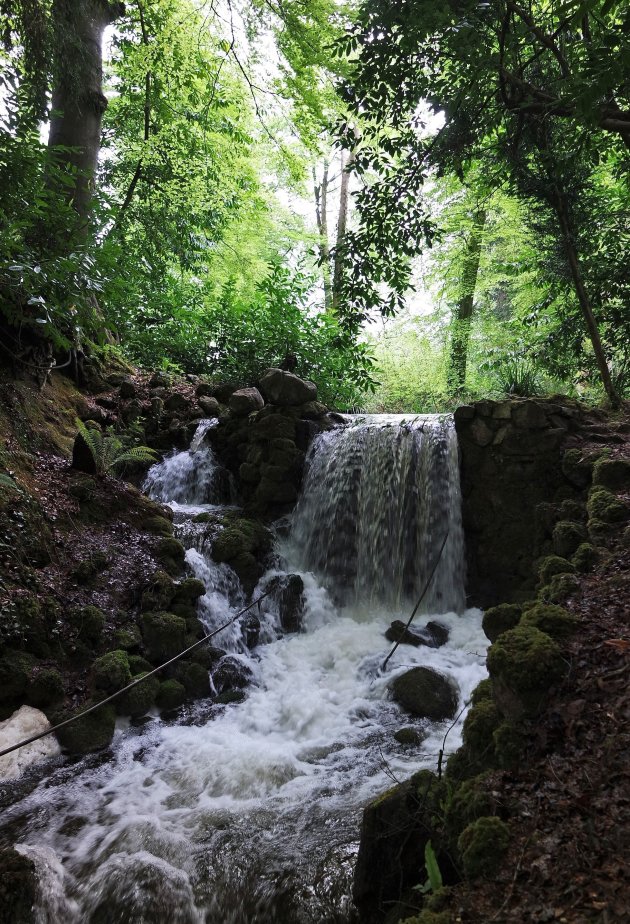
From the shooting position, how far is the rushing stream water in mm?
2627

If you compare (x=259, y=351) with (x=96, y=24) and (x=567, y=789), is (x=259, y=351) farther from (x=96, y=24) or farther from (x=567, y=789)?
(x=567, y=789)

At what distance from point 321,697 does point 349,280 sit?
4.37 meters

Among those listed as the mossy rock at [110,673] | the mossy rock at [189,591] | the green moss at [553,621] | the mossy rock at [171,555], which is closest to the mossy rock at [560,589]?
the green moss at [553,621]

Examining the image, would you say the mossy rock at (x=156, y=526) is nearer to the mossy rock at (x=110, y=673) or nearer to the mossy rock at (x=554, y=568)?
the mossy rock at (x=110, y=673)

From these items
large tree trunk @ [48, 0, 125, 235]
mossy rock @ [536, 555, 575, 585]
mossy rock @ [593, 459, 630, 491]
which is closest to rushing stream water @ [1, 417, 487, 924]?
mossy rock @ [536, 555, 575, 585]

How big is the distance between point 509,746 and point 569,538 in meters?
3.18

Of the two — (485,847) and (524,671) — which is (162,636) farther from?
(485,847)

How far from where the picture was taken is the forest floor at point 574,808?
1370mm

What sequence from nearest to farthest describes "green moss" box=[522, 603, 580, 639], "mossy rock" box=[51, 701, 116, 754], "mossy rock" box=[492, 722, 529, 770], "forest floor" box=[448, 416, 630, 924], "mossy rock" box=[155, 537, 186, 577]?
"forest floor" box=[448, 416, 630, 924] → "mossy rock" box=[492, 722, 529, 770] → "green moss" box=[522, 603, 580, 639] → "mossy rock" box=[51, 701, 116, 754] → "mossy rock" box=[155, 537, 186, 577]

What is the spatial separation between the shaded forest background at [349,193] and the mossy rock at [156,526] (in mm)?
2455

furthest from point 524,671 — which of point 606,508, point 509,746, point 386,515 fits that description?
point 386,515

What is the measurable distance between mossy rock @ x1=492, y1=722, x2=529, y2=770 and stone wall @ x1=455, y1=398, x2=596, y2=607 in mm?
4073

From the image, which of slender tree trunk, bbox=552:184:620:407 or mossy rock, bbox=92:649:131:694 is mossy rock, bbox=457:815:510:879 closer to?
mossy rock, bbox=92:649:131:694

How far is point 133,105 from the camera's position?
9.97 metres
